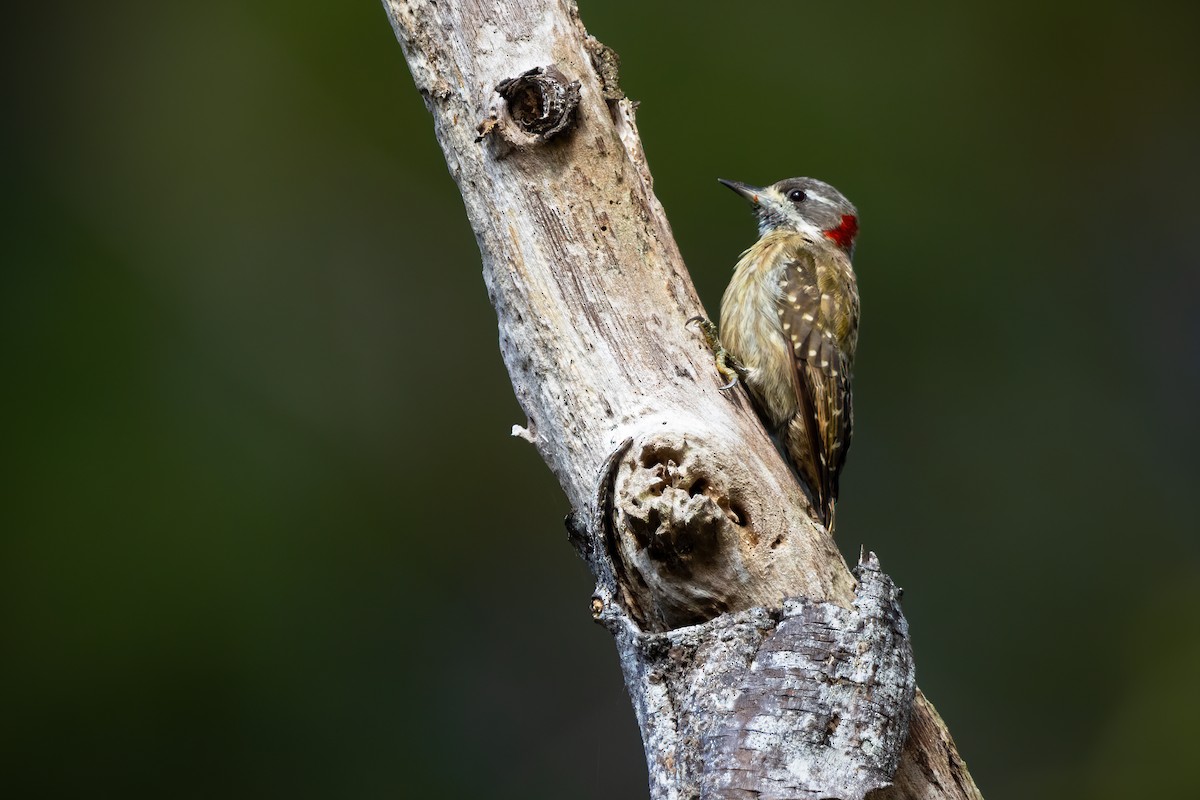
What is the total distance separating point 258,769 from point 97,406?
2.56 meters

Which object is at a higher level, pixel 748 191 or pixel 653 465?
pixel 653 465

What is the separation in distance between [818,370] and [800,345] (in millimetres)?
→ 106

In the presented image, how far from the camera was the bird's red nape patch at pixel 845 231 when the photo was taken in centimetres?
495

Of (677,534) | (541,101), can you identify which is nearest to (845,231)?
(541,101)

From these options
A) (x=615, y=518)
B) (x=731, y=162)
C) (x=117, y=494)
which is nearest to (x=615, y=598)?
(x=615, y=518)

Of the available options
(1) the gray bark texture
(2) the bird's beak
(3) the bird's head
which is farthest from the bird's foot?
(2) the bird's beak

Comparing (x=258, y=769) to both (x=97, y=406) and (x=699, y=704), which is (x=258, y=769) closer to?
(x=97, y=406)

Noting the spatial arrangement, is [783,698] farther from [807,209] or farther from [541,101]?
[807,209]

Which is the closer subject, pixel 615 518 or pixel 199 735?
pixel 615 518

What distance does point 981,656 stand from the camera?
310 inches

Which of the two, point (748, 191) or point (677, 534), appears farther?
point (748, 191)

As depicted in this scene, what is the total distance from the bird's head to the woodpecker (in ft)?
0.40

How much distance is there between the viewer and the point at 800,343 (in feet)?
13.8

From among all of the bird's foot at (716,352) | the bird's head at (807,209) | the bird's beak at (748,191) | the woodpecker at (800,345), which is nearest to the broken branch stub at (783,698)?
the bird's foot at (716,352)
